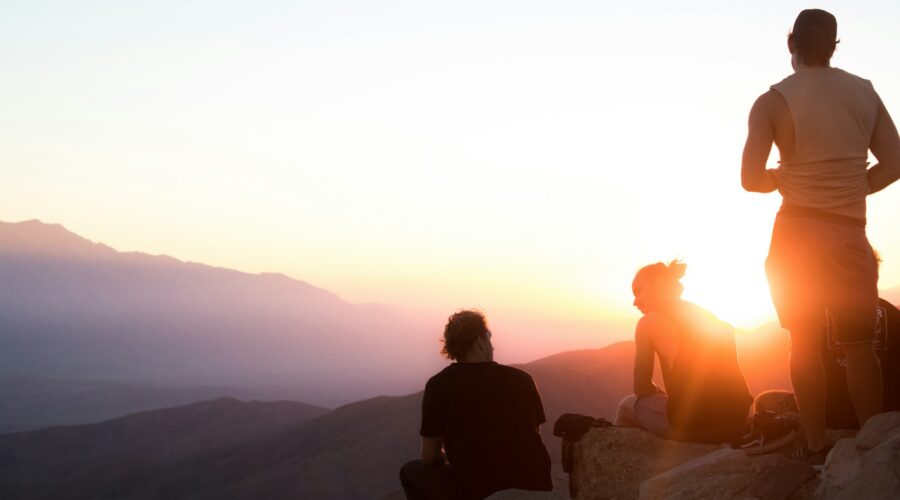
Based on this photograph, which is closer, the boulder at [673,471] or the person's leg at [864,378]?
the person's leg at [864,378]

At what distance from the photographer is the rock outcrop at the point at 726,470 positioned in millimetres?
4098

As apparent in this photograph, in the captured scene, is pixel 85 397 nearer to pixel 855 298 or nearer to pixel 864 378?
pixel 864 378

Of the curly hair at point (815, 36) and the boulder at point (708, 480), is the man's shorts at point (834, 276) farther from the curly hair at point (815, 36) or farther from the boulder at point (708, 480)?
the boulder at point (708, 480)

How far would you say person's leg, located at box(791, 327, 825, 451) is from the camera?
188 inches

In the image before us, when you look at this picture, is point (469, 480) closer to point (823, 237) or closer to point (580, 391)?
point (823, 237)

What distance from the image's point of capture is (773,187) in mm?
4895

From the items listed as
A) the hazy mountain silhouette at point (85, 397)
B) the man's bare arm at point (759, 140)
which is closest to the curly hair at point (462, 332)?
the man's bare arm at point (759, 140)

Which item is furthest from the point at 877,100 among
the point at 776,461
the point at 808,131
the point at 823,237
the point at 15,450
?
the point at 15,450

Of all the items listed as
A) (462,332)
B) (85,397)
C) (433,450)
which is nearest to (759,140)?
(462,332)

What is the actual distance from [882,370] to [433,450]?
2.83m

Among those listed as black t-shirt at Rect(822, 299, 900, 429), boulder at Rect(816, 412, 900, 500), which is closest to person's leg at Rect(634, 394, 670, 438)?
black t-shirt at Rect(822, 299, 900, 429)

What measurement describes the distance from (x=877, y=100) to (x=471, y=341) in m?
2.65

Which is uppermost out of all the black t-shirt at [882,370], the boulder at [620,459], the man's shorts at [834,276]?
the man's shorts at [834,276]

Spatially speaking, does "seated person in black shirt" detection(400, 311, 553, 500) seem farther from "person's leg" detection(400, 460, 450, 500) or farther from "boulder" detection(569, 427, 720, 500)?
"boulder" detection(569, 427, 720, 500)
